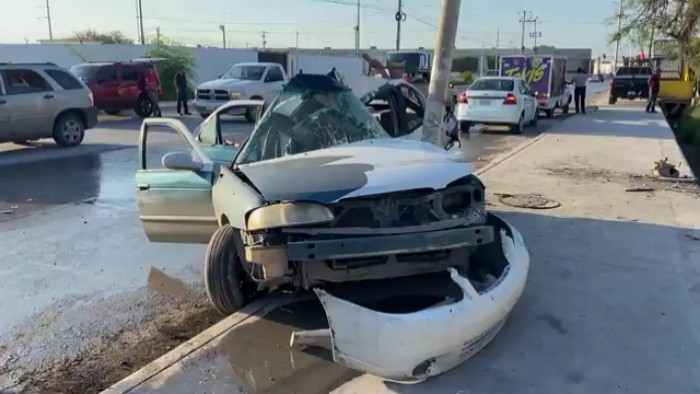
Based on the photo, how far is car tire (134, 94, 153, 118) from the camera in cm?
2288

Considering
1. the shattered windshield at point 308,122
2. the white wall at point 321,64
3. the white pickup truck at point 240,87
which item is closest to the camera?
the shattered windshield at point 308,122

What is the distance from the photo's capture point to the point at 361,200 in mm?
4277

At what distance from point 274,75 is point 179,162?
56.9 ft

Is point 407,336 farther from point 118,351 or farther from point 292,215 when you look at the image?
point 118,351

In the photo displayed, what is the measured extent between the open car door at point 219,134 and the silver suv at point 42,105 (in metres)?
9.03

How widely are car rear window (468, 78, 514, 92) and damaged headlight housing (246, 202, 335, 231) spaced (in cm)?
1523

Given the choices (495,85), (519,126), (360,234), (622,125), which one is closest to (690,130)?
(622,125)

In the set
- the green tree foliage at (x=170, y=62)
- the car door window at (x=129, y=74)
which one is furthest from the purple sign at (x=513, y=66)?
the green tree foliage at (x=170, y=62)

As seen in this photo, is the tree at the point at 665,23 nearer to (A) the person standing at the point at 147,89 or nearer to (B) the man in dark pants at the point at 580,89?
(B) the man in dark pants at the point at 580,89

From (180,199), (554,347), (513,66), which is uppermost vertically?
(513,66)

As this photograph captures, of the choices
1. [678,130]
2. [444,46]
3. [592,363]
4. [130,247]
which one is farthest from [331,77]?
[678,130]

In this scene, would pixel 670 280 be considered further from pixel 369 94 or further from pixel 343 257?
pixel 369 94

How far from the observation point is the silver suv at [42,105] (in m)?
13.8

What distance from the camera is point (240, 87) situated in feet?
69.1
